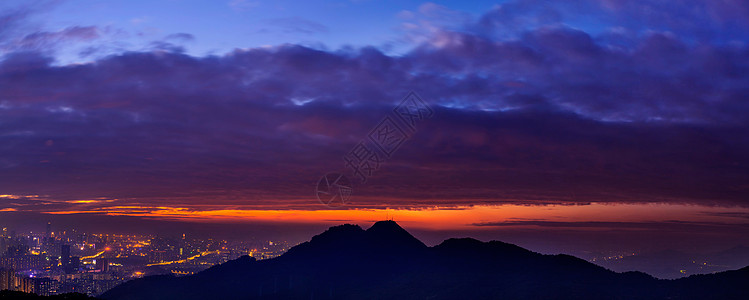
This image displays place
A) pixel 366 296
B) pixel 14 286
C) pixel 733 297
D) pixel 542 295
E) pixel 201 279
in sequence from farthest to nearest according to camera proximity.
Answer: pixel 14 286 → pixel 201 279 → pixel 366 296 → pixel 542 295 → pixel 733 297

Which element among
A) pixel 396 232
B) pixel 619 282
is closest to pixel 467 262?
pixel 396 232

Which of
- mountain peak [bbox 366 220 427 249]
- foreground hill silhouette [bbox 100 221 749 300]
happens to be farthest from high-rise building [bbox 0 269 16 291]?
mountain peak [bbox 366 220 427 249]

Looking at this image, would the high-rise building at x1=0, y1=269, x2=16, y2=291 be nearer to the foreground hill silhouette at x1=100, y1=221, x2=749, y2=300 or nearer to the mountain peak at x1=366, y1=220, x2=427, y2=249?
the foreground hill silhouette at x1=100, y1=221, x2=749, y2=300

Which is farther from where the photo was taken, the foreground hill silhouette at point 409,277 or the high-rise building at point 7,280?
the high-rise building at point 7,280

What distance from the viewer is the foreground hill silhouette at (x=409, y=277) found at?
82.6 m

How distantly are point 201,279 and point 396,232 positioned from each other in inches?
1493

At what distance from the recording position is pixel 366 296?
9594cm

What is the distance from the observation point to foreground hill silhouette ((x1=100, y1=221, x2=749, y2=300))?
271 ft

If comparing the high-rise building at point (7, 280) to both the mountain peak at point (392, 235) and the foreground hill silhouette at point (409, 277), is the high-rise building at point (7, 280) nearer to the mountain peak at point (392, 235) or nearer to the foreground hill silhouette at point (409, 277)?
the foreground hill silhouette at point (409, 277)

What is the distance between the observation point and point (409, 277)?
3994 inches

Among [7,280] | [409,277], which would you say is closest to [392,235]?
[409,277]

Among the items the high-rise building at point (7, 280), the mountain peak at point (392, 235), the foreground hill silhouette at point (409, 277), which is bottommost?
the high-rise building at point (7, 280)

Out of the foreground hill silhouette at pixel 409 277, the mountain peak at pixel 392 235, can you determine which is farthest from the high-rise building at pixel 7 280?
the mountain peak at pixel 392 235

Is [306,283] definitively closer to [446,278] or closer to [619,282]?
[446,278]
